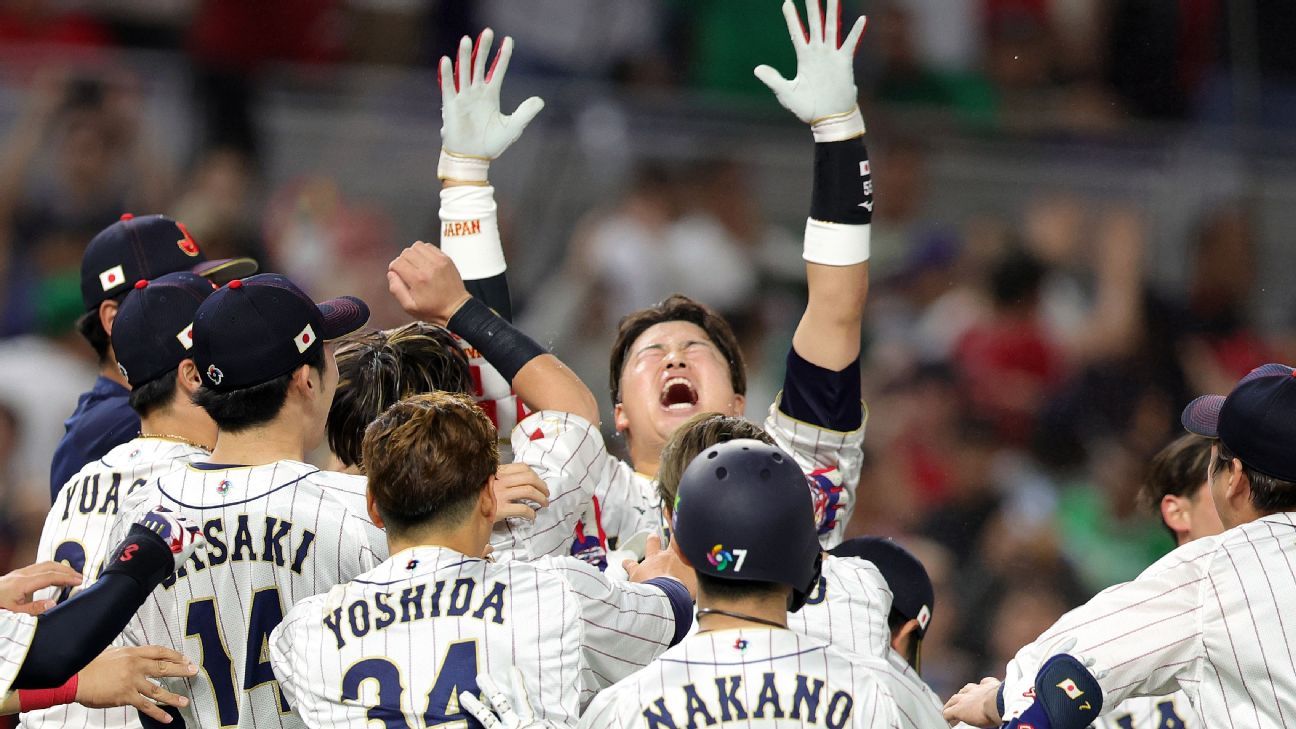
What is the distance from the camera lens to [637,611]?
277cm

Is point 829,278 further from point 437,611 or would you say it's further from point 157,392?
point 157,392

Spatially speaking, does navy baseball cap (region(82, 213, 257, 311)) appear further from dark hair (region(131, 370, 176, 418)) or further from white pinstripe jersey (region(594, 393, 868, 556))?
white pinstripe jersey (region(594, 393, 868, 556))

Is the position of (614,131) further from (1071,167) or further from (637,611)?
(637,611)

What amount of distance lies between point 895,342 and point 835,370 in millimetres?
4792

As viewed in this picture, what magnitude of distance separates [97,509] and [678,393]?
139cm

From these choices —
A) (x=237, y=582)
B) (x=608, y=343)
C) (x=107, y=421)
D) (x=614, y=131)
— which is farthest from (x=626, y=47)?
(x=237, y=582)

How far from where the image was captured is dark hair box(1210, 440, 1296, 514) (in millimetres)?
2855

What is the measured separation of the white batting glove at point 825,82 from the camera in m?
3.36

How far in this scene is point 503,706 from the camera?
2.56 meters

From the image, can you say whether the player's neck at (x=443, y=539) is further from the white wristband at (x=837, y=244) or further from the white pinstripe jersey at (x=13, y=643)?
the white wristband at (x=837, y=244)

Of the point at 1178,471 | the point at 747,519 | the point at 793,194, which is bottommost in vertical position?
the point at 793,194

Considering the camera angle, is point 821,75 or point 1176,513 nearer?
point 821,75

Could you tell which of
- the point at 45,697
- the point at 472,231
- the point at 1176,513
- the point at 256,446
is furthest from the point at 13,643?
the point at 1176,513

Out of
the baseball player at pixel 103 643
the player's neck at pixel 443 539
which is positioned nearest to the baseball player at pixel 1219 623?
the player's neck at pixel 443 539
